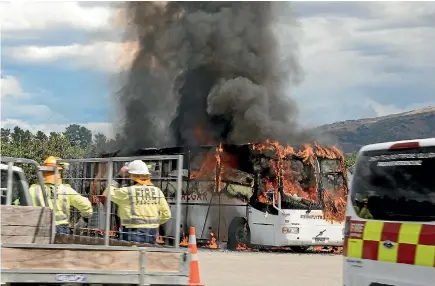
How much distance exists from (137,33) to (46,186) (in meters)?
27.1

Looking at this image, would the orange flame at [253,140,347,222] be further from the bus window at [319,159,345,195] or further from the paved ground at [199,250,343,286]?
the paved ground at [199,250,343,286]

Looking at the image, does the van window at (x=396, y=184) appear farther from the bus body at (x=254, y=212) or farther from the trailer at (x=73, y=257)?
the bus body at (x=254, y=212)

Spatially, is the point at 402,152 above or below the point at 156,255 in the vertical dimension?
above

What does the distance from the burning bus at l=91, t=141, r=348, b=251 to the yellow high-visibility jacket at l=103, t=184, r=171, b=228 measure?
10991 mm

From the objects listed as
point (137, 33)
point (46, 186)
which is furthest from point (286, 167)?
point (137, 33)

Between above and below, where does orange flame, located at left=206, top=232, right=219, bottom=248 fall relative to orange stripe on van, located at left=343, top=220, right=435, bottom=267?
below

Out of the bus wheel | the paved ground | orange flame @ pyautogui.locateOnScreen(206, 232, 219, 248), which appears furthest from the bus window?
orange flame @ pyautogui.locateOnScreen(206, 232, 219, 248)

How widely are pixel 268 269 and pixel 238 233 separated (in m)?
4.43

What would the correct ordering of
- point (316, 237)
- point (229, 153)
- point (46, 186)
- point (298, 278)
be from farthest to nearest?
point (229, 153), point (316, 237), point (298, 278), point (46, 186)

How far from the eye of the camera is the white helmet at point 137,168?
7645 mm

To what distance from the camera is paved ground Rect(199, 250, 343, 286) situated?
1290 centimetres

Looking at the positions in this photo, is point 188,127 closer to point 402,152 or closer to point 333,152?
point 333,152

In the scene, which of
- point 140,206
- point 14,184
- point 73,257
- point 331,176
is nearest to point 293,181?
point 331,176

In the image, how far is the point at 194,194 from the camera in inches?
801
